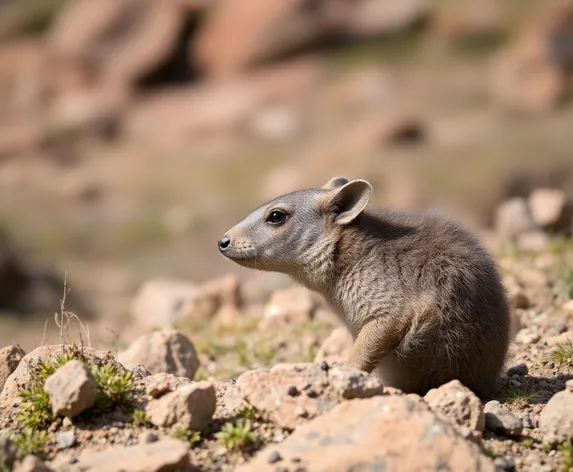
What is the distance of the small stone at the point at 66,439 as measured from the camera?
16.1 ft

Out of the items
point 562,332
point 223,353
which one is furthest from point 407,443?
point 223,353

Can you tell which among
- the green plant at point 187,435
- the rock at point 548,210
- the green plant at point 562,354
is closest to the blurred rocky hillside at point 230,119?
the rock at point 548,210

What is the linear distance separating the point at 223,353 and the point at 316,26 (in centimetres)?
2821

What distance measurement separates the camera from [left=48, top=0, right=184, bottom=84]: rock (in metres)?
36.1

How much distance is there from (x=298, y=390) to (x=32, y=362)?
6.25ft

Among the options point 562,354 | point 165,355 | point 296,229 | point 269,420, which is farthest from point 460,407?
point 165,355

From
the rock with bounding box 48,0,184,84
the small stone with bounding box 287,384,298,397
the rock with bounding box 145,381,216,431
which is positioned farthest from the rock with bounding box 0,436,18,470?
the rock with bounding box 48,0,184,84

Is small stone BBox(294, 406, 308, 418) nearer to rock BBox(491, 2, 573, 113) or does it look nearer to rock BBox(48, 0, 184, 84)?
rock BBox(491, 2, 573, 113)

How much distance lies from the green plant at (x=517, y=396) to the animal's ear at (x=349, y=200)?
1689mm

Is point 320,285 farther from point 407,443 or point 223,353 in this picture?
point 223,353

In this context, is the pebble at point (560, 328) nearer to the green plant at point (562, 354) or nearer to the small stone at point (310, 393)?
the green plant at point (562, 354)

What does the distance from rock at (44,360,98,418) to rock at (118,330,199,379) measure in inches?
81.5

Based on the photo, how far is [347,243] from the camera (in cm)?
628

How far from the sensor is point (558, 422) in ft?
16.2
